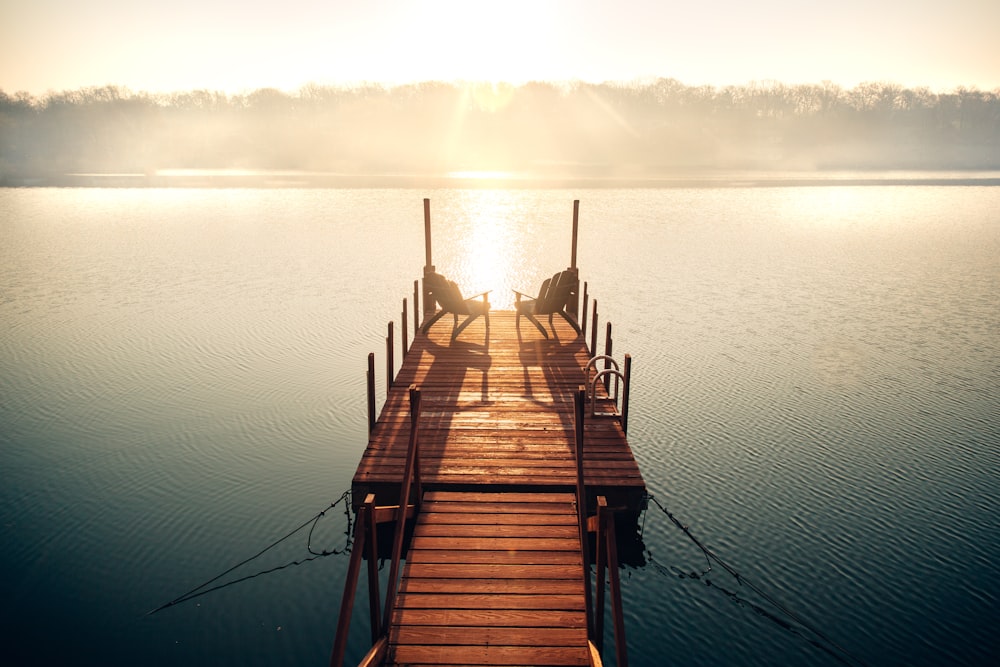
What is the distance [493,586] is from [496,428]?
3.13 meters

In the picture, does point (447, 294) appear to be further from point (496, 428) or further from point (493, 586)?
point (493, 586)

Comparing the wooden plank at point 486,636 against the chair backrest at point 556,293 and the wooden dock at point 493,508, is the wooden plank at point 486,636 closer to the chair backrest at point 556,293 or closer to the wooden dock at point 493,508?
the wooden dock at point 493,508

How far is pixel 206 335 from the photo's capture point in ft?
61.0

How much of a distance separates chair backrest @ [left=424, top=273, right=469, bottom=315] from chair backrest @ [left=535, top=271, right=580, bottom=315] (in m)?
1.48

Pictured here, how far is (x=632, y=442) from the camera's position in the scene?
11.6m

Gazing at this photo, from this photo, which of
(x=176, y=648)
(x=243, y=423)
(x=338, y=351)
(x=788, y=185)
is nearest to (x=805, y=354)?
(x=338, y=351)

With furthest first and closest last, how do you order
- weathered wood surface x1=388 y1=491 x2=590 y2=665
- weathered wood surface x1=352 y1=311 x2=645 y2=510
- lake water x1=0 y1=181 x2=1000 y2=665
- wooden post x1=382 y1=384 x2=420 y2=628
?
weathered wood surface x1=352 y1=311 x2=645 y2=510 → lake water x1=0 y1=181 x2=1000 y2=665 → wooden post x1=382 y1=384 x2=420 y2=628 → weathered wood surface x1=388 y1=491 x2=590 y2=665

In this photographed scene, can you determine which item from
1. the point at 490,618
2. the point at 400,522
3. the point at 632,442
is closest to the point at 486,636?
the point at 490,618

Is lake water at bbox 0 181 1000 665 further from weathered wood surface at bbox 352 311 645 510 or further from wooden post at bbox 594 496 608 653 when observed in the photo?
wooden post at bbox 594 496 608 653

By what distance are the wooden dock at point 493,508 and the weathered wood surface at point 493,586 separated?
0.01 m

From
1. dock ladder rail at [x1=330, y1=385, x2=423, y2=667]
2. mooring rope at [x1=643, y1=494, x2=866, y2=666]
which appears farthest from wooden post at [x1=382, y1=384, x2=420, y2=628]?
mooring rope at [x1=643, y1=494, x2=866, y2=666]

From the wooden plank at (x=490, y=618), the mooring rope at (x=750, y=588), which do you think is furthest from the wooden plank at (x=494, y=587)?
the mooring rope at (x=750, y=588)

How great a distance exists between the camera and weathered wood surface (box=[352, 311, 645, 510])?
7.31m

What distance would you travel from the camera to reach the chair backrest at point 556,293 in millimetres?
12547
